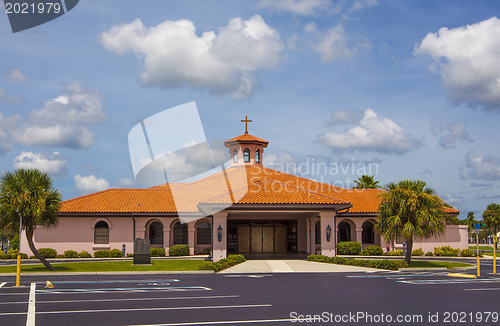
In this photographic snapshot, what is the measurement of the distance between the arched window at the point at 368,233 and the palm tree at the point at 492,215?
4865 centimetres

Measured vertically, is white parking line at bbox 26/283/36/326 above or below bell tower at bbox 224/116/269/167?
below

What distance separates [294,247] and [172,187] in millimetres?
14826

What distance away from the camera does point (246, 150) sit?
47250mm

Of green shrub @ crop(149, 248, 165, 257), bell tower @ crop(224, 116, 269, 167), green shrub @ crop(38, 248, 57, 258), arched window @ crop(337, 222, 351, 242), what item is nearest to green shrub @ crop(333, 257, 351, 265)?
arched window @ crop(337, 222, 351, 242)

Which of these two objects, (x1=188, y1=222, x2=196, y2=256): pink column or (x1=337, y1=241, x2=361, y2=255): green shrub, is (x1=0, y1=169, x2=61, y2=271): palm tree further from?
(x1=337, y1=241, x2=361, y2=255): green shrub

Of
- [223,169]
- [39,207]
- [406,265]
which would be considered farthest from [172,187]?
[406,265]

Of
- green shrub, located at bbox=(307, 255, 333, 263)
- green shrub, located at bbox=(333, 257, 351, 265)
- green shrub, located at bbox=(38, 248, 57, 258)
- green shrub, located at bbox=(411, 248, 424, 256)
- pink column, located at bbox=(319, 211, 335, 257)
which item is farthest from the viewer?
green shrub, located at bbox=(411, 248, 424, 256)

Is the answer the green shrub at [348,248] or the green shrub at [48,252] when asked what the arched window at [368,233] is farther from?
the green shrub at [48,252]

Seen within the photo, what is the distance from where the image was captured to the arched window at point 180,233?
4153 cm

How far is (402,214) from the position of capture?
2850cm

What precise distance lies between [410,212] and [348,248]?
12392 millimetres

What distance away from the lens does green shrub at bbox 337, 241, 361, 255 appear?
40.0 m

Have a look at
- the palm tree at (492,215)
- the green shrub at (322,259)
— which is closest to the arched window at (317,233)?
the green shrub at (322,259)

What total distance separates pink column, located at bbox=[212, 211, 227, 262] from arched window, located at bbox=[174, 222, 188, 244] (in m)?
10.3
